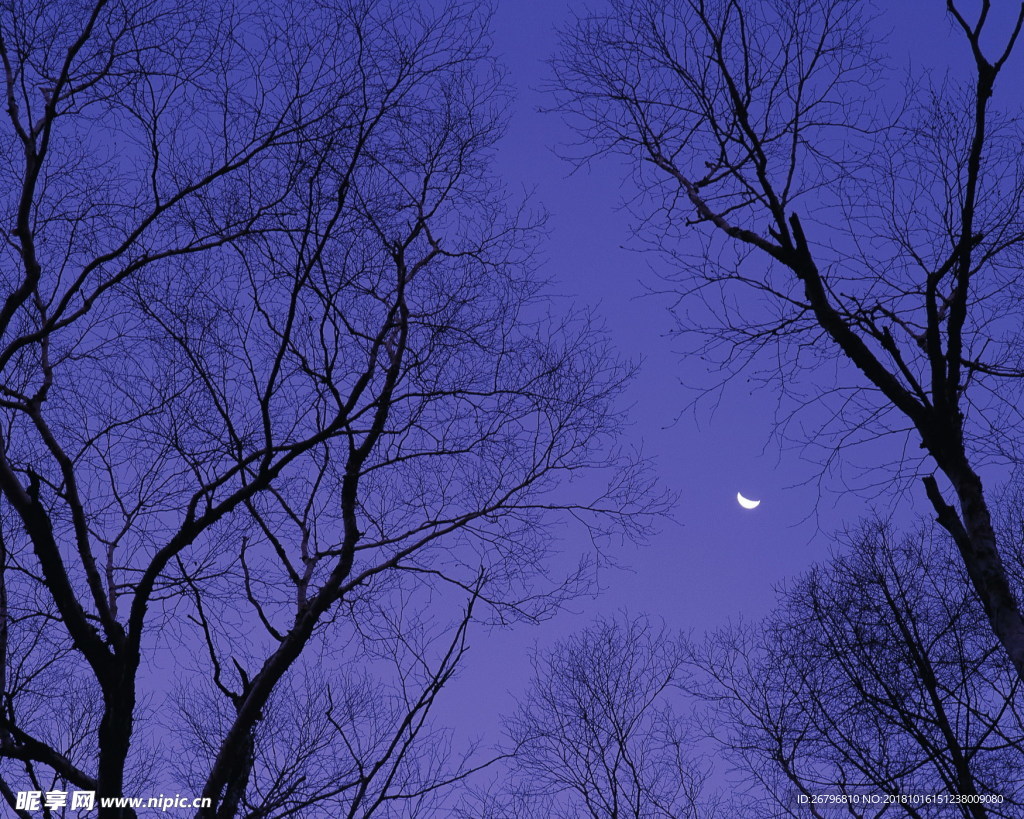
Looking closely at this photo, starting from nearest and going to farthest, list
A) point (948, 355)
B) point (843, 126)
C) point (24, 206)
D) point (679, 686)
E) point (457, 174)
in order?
point (948, 355) < point (24, 206) < point (843, 126) < point (457, 174) < point (679, 686)

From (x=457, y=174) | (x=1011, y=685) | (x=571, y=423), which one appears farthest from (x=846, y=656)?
(x=457, y=174)

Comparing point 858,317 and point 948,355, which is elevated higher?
point 858,317

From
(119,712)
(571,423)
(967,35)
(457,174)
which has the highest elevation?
(457,174)

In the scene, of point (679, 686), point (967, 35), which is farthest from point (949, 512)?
point (679, 686)

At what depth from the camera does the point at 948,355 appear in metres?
4.07

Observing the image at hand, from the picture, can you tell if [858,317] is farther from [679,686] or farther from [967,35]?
[679,686]

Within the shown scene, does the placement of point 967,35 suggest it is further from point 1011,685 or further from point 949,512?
point 1011,685

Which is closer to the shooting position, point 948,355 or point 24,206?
point 948,355

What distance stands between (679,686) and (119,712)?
8.88 metres

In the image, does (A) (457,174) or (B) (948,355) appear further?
(A) (457,174)

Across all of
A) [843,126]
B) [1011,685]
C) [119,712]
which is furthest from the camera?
[1011,685]

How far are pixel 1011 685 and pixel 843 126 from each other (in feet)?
21.9

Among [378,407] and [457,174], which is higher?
[457,174]

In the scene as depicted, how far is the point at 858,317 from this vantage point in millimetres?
4438
